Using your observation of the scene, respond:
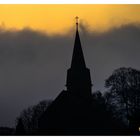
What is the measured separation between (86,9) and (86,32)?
0.29 meters

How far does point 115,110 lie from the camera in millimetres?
4852

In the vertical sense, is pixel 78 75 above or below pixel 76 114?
above

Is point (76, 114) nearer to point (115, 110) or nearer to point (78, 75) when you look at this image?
point (115, 110)

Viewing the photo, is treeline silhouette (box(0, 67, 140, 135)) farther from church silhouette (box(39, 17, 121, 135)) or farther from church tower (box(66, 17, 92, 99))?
church tower (box(66, 17, 92, 99))

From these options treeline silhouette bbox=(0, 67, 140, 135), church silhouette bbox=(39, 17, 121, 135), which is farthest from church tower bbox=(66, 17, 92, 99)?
treeline silhouette bbox=(0, 67, 140, 135)

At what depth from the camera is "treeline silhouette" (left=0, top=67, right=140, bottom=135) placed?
180 inches

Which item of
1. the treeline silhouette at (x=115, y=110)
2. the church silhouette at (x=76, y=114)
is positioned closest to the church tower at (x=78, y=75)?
the church silhouette at (x=76, y=114)

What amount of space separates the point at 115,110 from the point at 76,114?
573mm

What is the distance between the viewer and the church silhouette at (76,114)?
4672 mm

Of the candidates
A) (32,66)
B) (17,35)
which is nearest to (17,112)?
(32,66)

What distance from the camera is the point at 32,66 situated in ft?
15.5

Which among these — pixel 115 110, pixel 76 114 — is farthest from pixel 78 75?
pixel 115 110

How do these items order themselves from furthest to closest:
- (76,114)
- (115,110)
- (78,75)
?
(78,75), (76,114), (115,110)

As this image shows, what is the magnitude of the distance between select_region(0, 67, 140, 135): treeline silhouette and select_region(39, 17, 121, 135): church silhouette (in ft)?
0.05
